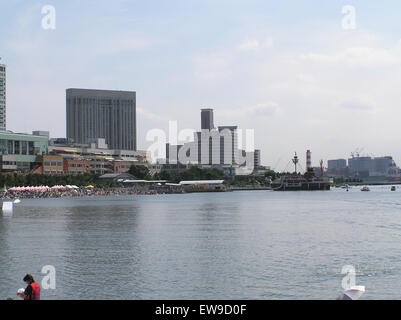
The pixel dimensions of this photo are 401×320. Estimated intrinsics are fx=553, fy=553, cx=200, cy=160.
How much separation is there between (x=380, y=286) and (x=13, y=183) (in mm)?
175969

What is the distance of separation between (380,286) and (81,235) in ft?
118

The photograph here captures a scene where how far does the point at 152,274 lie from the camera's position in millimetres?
35625

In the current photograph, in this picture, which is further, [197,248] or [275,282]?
[197,248]

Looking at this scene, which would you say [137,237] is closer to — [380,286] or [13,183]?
[380,286]

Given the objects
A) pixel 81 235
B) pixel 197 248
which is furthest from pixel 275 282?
pixel 81 235

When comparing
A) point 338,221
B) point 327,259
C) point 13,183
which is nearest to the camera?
point 327,259
